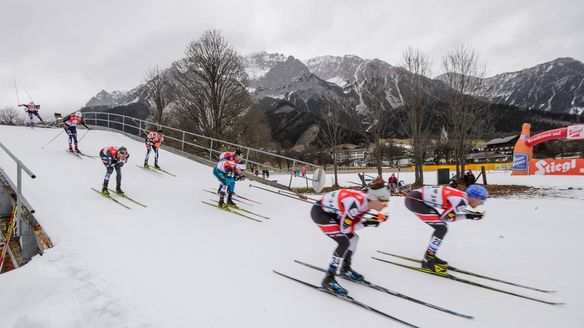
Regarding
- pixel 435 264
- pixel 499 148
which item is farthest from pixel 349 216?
pixel 499 148

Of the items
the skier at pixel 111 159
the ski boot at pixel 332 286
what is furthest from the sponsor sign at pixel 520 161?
the skier at pixel 111 159

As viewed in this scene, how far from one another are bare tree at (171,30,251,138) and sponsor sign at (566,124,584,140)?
84.2ft

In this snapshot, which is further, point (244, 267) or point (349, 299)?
point (244, 267)

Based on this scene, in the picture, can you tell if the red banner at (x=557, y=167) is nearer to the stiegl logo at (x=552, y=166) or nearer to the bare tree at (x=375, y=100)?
the stiegl logo at (x=552, y=166)

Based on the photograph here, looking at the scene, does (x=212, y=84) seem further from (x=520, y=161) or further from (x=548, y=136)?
(x=548, y=136)

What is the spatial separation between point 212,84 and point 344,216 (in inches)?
803

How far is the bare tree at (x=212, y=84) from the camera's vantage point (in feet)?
75.0

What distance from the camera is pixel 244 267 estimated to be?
A: 18.8ft

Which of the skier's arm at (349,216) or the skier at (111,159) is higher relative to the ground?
the skier at (111,159)

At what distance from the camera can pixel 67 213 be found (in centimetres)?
764

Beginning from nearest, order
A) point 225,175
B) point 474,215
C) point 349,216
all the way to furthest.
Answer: point 349,216 < point 474,215 < point 225,175

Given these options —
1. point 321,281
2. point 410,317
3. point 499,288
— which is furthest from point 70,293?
point 499,288

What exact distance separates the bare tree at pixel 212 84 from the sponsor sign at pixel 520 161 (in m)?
22.5

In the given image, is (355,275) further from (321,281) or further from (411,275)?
(411,275)
